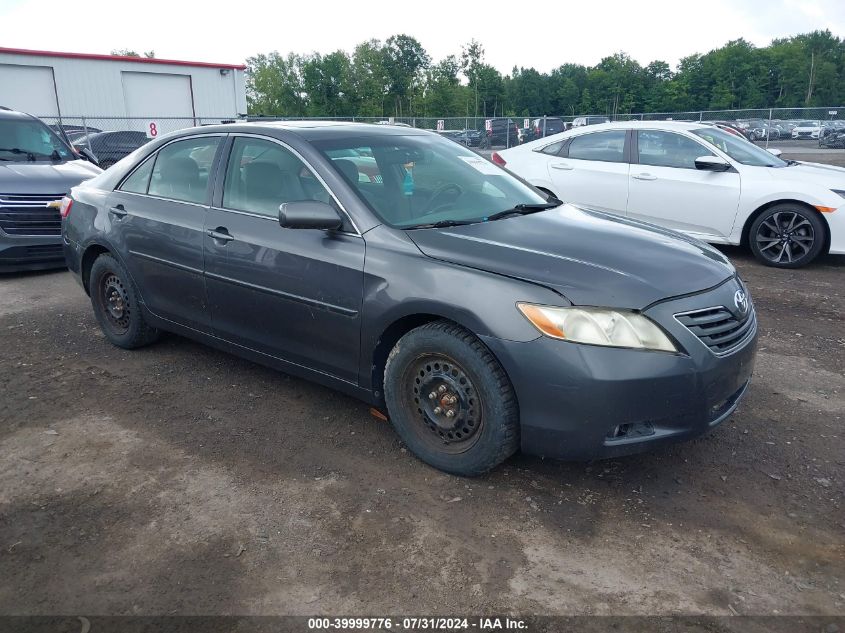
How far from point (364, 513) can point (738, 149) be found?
6.97 m

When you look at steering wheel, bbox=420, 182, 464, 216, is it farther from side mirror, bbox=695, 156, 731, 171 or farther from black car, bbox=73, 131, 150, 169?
black car, bbox=73, 131, 150, 169

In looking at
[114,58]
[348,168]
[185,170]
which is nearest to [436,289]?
[348,168]

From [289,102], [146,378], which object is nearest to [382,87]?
[289,102]

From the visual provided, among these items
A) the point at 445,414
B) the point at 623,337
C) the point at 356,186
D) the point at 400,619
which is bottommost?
the point at 400,619

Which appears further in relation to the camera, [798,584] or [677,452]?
[677,452]

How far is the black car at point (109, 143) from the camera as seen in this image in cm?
1636

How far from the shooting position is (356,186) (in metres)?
3.60

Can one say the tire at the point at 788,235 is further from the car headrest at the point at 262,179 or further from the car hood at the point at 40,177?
the car hood at the point at 40,177

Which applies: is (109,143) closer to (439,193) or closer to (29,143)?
(29,143)

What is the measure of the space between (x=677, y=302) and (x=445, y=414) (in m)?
1.17

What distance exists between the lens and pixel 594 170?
837cm

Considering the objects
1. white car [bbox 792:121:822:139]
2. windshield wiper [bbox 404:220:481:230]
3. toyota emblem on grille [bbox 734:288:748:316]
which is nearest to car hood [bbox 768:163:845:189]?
toyota emblem on grille [bbox 734:288:748:316]

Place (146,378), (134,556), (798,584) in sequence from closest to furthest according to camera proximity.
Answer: (798,584)
(134,556)
(146,378)

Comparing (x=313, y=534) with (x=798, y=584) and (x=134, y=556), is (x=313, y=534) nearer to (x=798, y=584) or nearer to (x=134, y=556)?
(x=134, y=556)
